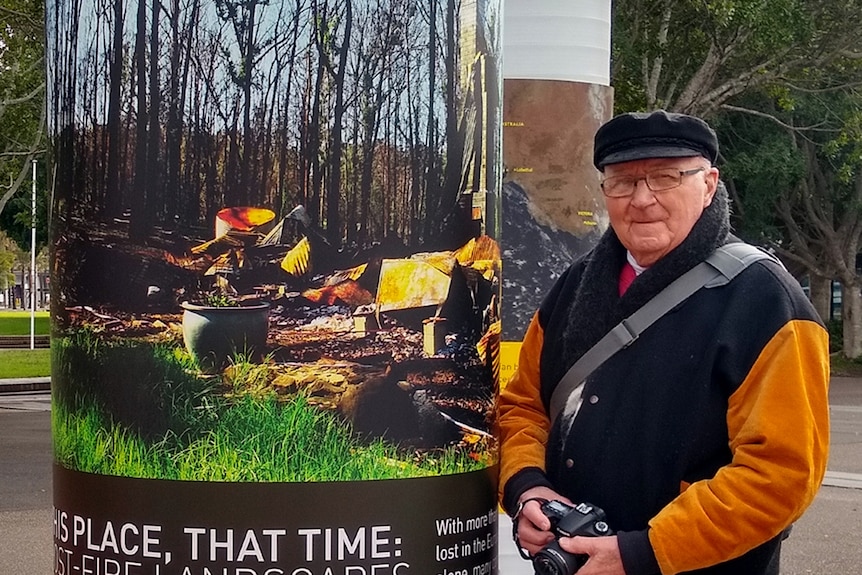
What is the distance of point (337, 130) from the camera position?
2797mm

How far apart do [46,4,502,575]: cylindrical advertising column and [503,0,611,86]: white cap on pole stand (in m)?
1.47

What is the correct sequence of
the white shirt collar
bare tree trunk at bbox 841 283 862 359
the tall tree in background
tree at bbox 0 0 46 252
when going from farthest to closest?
1. bare tree trunk at bbox 841 283 862 359
2. tree at bbox 0 0 46 252
3. the tall tree in background
4. the white shirt collar

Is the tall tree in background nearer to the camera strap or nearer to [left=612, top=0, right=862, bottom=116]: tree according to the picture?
[left=612, top=0, right=862, bottom=116]: tree

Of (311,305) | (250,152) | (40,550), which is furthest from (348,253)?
(40,550)

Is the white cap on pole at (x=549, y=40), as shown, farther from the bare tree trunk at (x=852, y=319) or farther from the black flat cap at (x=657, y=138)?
the bare tree trunk at (x=852, y=319)

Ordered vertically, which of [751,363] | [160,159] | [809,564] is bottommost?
[809,564]

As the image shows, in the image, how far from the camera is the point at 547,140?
446cm

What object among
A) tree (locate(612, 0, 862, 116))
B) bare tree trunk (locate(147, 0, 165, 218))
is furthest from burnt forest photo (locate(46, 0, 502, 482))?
tree (locate(612, 0, 862, 116))

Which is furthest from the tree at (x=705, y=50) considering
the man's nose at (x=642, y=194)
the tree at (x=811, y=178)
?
the man's nose at (x=642, y=194)

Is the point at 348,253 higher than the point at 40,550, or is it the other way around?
the point at 348,253

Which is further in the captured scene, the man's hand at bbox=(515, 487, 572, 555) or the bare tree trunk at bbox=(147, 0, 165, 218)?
the man's hand at bbox=(515, 487, 572, 555)

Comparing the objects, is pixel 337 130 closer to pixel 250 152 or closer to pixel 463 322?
pixel 250 152

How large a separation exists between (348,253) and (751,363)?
0.98 meters

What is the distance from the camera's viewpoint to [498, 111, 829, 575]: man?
277cm
